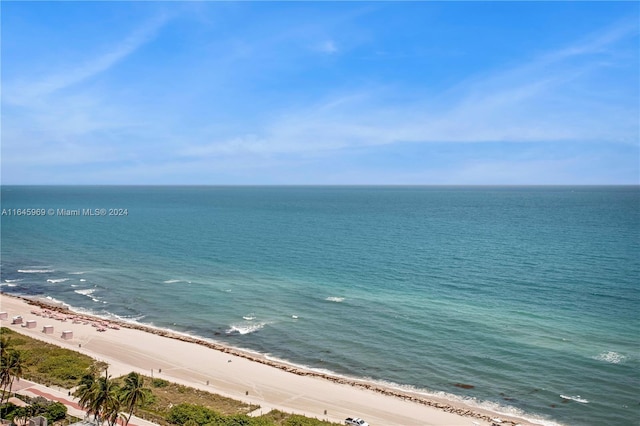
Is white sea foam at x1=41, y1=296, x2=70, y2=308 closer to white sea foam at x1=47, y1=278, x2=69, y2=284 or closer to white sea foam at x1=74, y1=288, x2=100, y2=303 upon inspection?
white sea foam at x1=74, y1=288, x2=100, y2=303

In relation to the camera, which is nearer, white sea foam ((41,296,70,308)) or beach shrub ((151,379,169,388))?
beach shrub ((151,379,169,388))

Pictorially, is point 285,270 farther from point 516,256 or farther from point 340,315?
point 516,256

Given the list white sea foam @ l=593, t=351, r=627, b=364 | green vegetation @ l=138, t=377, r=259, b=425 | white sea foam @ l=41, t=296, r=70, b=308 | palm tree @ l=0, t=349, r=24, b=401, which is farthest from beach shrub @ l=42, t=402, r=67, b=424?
Answer: white sea foam @ l=593, t=351, r=627, b=364

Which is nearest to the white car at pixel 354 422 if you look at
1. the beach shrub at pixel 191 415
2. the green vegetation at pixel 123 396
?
the green vegetation at pixel 123 396

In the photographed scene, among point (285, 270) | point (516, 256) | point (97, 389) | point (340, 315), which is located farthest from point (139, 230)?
point (97, 389)

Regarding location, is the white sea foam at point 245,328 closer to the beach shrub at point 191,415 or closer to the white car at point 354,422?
the beach shrub at point 191,415

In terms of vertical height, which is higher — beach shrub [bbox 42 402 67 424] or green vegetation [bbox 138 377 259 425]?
beach shrub [bbox 42 402 67 424]

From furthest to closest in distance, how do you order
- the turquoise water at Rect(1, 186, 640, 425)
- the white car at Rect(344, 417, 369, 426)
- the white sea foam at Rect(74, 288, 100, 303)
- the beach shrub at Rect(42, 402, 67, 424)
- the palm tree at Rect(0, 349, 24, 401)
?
the white sea foam at Rect(74, 288, 100, 303) → the turquoise water at Rect(1, 186, 640, 425) → the white car at Rect(344, 417, 369, 426) → the palm tree at Rect(0, 349, 24, 401) → the beach shrub at Rect(42, 402, 67, 424)

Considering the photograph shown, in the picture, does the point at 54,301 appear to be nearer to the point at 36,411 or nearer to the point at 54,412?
the point at 36,411
